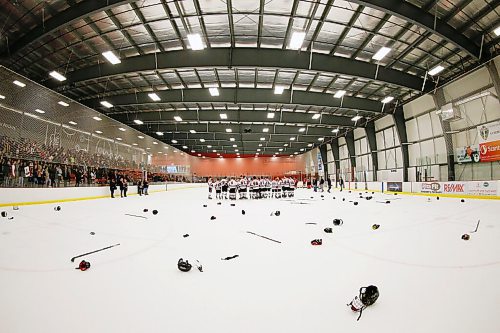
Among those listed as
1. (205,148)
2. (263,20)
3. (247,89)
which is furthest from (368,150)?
(205,148)

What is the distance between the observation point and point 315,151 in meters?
36.5

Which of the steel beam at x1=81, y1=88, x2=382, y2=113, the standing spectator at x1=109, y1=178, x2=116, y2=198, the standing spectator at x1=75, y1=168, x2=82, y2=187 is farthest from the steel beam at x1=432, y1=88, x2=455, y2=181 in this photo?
the standing spectator at x1=75, y1=168, x2=82, y2=187

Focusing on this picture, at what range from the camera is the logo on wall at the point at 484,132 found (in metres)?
12.7

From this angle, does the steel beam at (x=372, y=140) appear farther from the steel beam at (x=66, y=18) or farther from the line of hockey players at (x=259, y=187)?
the steel beam at (x=66, y=18)

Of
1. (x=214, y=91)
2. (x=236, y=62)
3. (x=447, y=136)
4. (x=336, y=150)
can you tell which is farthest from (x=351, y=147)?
(x=236, y=62)

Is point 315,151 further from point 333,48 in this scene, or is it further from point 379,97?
point 333,48

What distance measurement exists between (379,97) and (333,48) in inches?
313

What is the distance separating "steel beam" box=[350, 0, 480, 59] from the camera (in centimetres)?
754

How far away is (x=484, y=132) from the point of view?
12883mm

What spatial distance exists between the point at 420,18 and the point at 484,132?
8503 millimetres

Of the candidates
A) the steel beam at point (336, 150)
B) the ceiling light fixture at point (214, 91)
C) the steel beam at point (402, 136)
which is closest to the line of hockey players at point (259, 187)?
the ceiling light fixture at point (214, 91)

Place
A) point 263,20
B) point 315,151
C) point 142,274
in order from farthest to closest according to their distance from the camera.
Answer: point 315,151
point 263,20
point 142,274

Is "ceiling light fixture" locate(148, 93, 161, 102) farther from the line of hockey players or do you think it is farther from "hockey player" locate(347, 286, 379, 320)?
"hockey player" locate(347, 286, 379, 320)

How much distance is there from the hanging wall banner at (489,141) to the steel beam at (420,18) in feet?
15.1
